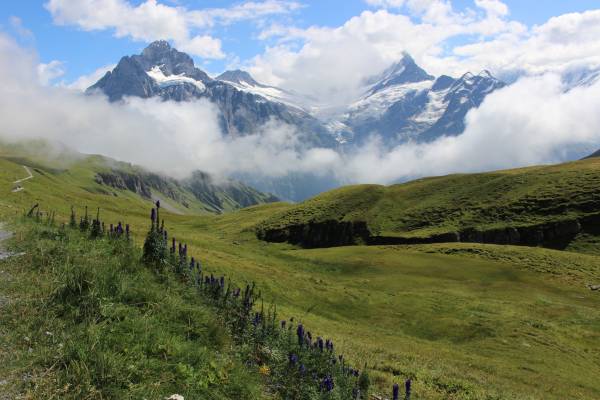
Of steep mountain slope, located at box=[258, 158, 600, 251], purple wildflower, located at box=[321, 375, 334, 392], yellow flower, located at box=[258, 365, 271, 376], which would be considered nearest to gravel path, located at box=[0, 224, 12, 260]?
yellow flower, located at box=[258, 365, 271, 376]

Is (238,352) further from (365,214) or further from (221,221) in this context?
(221,221)

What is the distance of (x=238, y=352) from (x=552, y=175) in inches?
5056

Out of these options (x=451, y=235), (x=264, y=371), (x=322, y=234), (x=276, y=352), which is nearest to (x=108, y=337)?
(x=264, y=371)

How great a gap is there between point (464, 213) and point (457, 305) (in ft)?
231

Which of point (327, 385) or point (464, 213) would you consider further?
point (464, 213)

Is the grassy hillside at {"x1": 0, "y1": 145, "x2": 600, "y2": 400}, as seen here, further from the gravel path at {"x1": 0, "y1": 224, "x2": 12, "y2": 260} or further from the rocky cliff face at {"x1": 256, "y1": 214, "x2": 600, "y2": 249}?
the gravel path at {"x1": 0, "y1": 224, "x2": 12, "y2": 260}

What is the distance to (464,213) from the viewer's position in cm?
11169

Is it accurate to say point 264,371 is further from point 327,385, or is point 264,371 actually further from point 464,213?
point 464,213

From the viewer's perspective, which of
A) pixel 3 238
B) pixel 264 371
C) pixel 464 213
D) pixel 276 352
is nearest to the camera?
pixel 264 371

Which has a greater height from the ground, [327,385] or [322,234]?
[327,385]

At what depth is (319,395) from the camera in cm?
982

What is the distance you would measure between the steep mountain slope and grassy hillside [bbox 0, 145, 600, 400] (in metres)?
0.78

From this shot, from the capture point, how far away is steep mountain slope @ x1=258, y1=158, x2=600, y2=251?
326 feet

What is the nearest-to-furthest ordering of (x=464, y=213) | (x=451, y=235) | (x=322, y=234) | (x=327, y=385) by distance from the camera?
(x=327, y=385)
(x=451, y=235)
(x=464, y=213)
(x=322, y=234)
